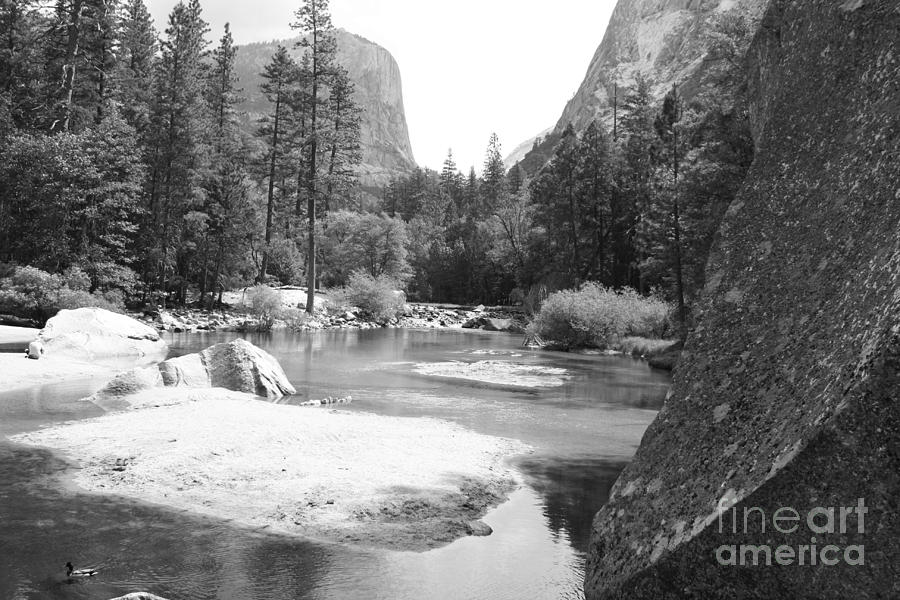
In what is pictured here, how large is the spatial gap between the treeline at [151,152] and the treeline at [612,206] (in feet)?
63.3

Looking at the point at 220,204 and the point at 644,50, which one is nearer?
the point at 220,204

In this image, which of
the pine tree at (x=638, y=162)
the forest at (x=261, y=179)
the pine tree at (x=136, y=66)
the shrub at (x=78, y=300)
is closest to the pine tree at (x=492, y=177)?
the forest at (x=261, y=179)

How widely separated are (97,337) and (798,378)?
73.9 ft

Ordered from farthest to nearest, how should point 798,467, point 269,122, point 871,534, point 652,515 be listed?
point 269,122 < point 652,515 < point 798,467 < point 871,534

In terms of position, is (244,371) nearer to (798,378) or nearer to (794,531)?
(798,378)

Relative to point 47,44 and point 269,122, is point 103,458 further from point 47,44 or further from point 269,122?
point 269,122

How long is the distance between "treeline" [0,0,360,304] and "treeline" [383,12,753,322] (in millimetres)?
19302

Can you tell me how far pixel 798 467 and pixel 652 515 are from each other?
98 centimetres

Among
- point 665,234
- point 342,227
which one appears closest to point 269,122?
point 342,227

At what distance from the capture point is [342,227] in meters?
60.6

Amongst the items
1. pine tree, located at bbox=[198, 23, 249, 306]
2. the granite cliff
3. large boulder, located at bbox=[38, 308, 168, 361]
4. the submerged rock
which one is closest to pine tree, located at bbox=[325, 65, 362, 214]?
pine tree, located at bbox=[198, 23, 249, 306]

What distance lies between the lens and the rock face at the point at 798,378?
1915 mm

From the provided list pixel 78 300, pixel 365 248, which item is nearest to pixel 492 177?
pixel 365 248

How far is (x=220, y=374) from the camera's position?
15.1m
